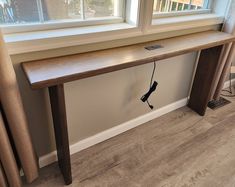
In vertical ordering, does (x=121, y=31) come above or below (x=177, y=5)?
below

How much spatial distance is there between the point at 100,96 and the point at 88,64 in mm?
444

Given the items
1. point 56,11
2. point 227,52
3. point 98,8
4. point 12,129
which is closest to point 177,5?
point 227,52

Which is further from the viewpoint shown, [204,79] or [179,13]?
[204,79]

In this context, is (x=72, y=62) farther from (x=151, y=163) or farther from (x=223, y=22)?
(x=223, y=22)

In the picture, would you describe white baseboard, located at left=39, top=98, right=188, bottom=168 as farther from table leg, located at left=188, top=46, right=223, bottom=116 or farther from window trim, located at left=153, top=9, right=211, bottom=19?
window trim, located at left=153, top=9, right=211, bottom=19

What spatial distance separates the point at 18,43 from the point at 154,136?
128cm

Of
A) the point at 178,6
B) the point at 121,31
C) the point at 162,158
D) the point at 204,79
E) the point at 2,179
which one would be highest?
the point at 178,6

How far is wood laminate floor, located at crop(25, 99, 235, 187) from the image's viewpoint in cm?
141

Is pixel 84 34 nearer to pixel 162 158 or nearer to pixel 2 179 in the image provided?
pixel 2 179

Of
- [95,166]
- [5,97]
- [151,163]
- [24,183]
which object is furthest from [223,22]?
[24,183]

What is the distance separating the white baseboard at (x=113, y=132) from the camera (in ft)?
4.88

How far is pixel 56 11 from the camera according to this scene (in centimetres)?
118

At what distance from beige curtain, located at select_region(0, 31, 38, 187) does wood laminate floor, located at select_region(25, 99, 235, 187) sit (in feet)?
0.73

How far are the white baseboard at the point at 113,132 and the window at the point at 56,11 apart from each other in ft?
2.92
